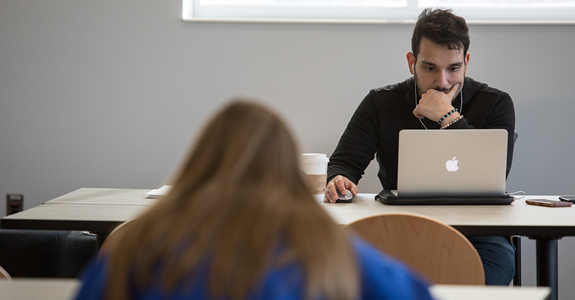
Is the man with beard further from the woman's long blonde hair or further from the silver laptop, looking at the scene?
the woman's long blonde hair

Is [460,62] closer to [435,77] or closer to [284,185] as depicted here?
[435,77]

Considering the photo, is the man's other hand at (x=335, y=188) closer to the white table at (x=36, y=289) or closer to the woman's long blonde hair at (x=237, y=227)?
the white table at (x=36, y=289)

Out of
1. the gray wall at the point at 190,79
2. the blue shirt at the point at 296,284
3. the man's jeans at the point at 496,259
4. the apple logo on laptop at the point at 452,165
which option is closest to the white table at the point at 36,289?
the blue shirt at the point at 296,284

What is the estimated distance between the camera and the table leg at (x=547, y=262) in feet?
5.20

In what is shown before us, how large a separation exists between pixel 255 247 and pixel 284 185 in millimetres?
75

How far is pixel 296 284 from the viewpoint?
50 centimetres

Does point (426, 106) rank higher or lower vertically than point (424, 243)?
higher

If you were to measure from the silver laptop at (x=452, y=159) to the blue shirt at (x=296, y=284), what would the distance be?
102 cm

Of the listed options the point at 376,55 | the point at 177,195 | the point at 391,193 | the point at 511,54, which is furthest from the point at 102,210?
the point at 511,54

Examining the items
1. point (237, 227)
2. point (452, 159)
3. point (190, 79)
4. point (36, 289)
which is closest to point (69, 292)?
point (36, 289)

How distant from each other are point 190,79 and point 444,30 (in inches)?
57.1

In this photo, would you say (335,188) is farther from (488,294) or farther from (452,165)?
(488,294)

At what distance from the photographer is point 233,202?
52 cm

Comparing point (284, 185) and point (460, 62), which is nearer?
point (284, 185)
